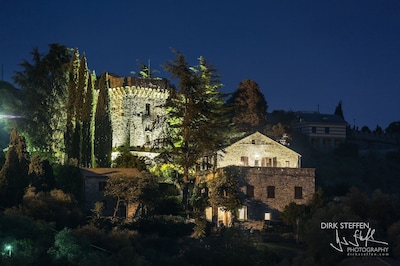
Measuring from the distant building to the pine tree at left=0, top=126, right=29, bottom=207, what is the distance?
38.4m

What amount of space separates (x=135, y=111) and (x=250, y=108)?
13.3 meters

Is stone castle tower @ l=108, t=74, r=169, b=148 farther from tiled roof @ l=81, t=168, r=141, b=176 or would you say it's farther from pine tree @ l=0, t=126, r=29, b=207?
pine tree @ l=0, t=126, r=29, b=207

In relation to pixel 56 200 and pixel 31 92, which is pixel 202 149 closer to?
pixel 56 200

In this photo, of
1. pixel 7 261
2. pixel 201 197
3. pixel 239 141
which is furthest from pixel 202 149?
pixel 7 261

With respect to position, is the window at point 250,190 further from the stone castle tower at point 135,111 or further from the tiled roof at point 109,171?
the stone castle tower at point 135,111

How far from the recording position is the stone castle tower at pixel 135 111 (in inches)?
2388

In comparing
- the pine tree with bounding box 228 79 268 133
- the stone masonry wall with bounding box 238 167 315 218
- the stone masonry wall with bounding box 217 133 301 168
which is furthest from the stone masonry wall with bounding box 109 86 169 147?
the stone masonry wall with bounding box 238 167 315 218

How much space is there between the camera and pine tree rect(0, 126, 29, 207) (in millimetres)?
42844

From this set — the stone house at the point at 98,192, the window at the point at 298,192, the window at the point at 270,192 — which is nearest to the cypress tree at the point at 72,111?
the stone house at the point at 98,192

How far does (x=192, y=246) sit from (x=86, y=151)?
59.2ft

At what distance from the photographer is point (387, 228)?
43.6m

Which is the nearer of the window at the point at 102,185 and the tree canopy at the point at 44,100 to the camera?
the window at the point at 102,185

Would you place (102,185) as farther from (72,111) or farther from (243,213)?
(243,213)

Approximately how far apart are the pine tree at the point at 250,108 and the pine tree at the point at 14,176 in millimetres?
26902
